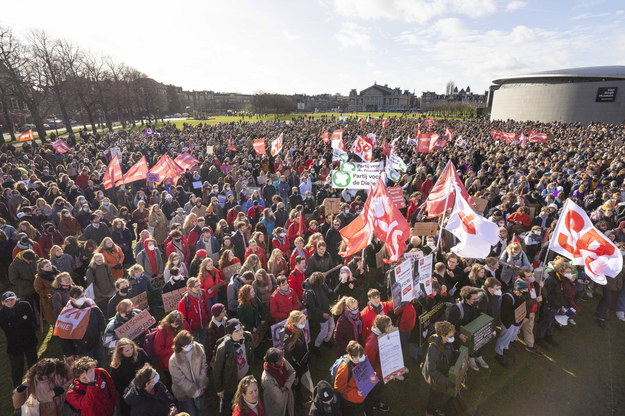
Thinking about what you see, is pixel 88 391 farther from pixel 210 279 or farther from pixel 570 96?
pixel 570 96

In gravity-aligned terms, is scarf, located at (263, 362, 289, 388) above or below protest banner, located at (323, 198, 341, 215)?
below

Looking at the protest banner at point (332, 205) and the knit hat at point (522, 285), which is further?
the protest banner at point (332, 205)

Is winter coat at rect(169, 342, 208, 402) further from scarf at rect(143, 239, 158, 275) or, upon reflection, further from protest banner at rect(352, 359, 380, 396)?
scarf at rect(143, 239, 158, 275)

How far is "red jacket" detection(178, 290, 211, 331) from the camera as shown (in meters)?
5.61

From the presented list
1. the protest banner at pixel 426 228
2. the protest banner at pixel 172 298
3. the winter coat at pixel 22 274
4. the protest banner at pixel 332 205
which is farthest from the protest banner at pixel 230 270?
the protest banner at pixel 426 228

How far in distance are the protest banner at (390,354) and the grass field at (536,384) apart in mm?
1162

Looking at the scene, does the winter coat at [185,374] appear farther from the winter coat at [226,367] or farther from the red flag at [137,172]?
the red flag at [137,172]

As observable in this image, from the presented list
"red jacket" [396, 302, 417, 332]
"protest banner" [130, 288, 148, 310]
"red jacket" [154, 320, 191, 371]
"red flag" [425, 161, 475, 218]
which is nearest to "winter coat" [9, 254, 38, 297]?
"protest banner" [130, 288, 148, 310]

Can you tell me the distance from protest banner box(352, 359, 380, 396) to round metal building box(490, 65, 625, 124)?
2799 inches

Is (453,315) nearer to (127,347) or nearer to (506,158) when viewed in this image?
(127,347)

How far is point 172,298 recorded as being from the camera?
6094 millimetres

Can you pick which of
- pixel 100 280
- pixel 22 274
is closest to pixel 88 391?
pixel 100 280

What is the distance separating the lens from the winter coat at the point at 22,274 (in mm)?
6734

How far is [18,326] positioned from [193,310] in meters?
2.65
